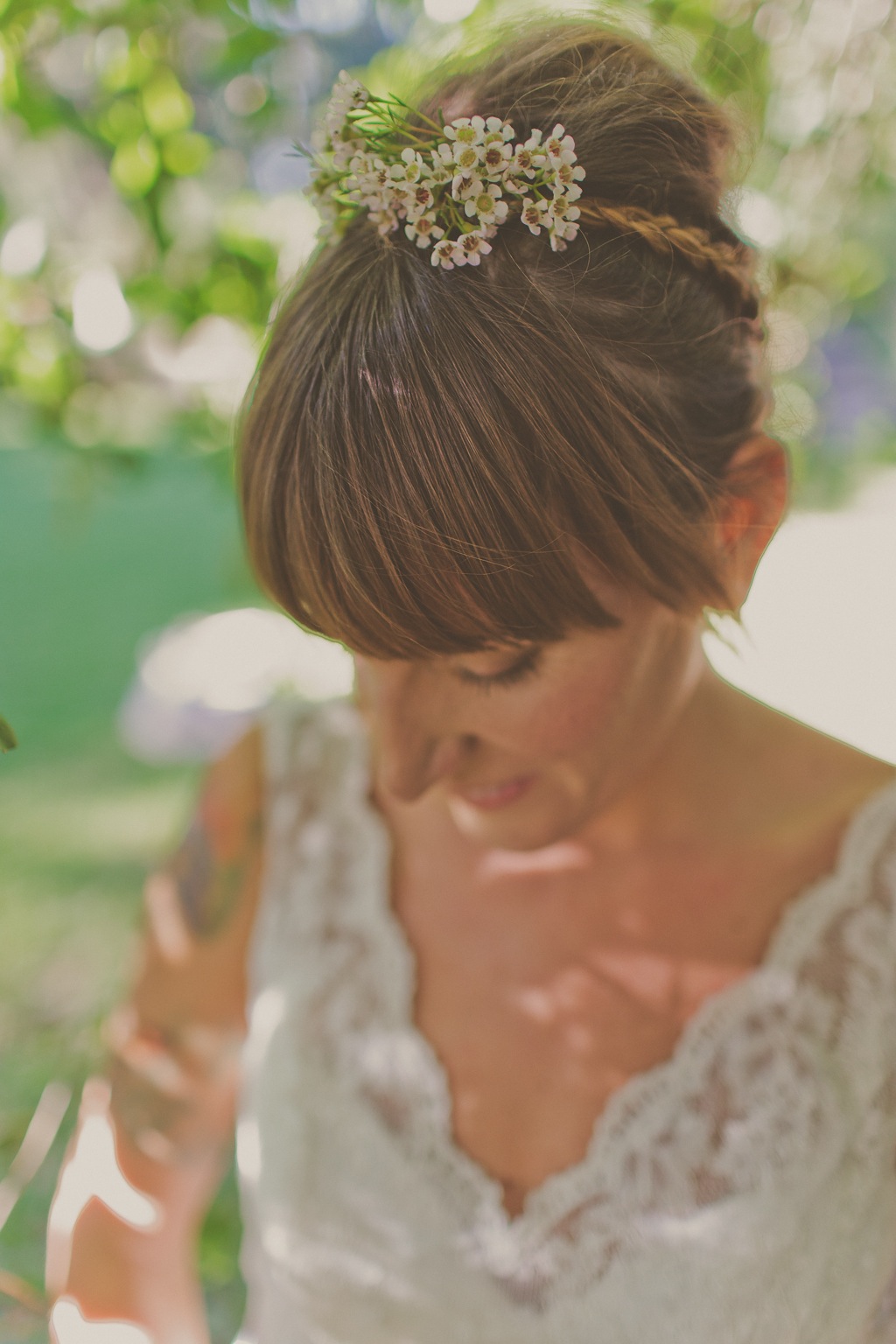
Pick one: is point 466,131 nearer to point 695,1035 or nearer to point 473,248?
point 473,248

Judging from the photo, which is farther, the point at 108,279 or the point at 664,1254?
the point at 108,279

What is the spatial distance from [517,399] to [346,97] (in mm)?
317

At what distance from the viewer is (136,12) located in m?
1.38

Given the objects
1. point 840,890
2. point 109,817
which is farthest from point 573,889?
point 109,817

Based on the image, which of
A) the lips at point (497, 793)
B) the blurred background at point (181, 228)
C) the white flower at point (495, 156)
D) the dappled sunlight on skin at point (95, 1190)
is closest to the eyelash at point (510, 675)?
the lips at point (497, 793)

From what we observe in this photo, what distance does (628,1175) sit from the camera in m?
1.16

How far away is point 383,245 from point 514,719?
0.44 metres

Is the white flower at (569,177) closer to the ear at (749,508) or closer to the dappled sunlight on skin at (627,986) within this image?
the ear at (749,508)

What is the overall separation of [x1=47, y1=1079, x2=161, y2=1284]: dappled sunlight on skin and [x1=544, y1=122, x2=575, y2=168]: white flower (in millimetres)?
1298

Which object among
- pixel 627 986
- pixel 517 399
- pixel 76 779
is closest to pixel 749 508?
pixel 517 399

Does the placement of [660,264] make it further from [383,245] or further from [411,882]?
[411,882]

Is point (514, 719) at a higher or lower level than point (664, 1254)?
higher

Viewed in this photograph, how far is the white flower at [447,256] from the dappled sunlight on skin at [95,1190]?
119 cm

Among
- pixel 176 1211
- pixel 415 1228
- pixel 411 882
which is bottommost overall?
pixel 176 1211
